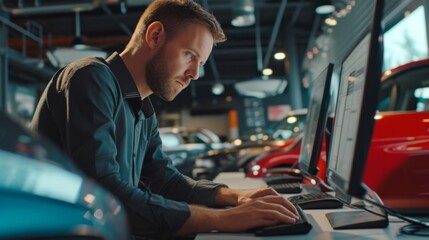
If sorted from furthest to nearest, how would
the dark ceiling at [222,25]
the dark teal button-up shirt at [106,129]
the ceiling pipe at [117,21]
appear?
the dark ceiling at [222,25] < the ceiling pipe at [117,21] < the dark teal button-up shirt at [106,129]

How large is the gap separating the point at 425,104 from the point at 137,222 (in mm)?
1725

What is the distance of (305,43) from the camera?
15.5m

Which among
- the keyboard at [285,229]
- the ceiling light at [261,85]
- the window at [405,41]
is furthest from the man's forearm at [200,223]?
the ceiling light at [261,85]

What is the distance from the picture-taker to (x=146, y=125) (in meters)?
1.78

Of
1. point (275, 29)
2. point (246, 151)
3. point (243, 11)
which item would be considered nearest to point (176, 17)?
point (246, 151)

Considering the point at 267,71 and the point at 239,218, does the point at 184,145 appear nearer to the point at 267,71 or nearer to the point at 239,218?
the point at 267,71

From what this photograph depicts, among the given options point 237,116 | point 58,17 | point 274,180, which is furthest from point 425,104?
point 237,116

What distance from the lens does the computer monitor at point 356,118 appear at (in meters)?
0.92

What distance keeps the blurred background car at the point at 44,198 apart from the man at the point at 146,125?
0.57 meters

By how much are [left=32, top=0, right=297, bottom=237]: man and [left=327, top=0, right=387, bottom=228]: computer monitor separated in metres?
0.17

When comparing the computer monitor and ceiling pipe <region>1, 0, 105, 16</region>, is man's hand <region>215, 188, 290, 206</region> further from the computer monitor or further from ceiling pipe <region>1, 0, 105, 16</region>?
ceiling pipe <region>1, 0, 105, 16</region>

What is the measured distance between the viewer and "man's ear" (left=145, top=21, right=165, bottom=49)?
1.56 meters

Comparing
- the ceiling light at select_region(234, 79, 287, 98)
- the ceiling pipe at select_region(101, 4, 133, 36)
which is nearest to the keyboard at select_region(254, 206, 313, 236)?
the ceiling light at select_region(234, 79, 287, 98)

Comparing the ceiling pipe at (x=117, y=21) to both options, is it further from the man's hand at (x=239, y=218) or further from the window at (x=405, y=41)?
the man's hand at (x=239, y=218)
